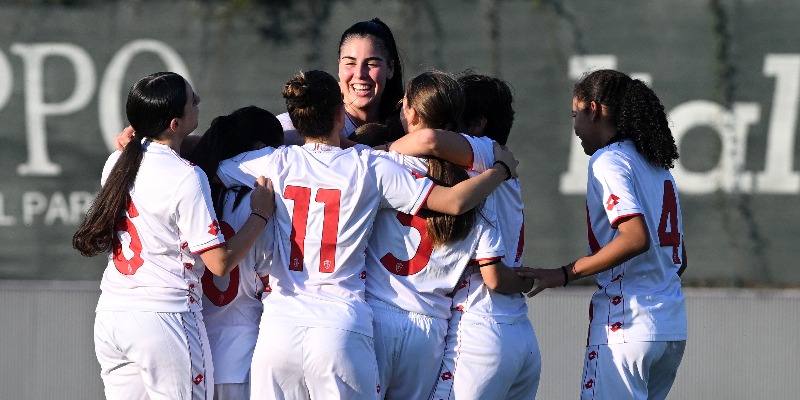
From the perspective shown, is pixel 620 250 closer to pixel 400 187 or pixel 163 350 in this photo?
pixel 400 187

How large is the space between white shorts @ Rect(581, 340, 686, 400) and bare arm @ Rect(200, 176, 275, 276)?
1.28 m

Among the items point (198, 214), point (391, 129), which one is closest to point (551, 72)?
point (391, 129)

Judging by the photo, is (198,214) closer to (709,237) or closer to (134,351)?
(134,351)

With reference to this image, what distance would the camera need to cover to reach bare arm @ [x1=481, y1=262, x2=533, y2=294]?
12.2ft

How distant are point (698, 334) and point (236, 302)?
11.8ft

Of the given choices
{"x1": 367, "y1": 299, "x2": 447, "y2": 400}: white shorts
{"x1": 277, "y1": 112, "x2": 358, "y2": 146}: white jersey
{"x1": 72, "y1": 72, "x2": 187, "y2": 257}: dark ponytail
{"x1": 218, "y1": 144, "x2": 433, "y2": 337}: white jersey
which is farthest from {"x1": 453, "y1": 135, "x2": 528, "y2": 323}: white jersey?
{"x1": 72, "y1": 72, "x2": 187, "y2": 257}: dark ponytail

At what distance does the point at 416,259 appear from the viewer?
371 centimetres

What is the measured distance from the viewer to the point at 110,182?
367 centimetres

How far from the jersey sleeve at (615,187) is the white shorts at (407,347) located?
0.73m

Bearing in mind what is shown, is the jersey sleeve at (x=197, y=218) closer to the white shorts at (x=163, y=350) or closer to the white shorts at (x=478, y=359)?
the white shorts at (x=163, y=350)

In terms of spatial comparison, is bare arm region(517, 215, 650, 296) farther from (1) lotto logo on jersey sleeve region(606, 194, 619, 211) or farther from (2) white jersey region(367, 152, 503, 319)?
(2) white jersey region(367, 152, 503, 319)

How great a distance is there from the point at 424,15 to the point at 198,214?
3542 mm

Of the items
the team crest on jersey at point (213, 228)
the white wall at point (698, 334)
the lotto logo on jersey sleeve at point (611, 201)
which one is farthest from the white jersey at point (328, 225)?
the white wall at point (698, 334)

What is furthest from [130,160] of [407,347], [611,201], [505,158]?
[611,201]
